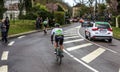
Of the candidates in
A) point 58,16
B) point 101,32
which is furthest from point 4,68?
point 58,16

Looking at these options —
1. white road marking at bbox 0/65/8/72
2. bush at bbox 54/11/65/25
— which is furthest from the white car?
bush at bbox 54/11/65/25

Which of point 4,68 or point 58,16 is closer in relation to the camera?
point 4,68

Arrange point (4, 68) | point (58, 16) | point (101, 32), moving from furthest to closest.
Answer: point (58, 16) < point (101, 32) < point (4, 68)

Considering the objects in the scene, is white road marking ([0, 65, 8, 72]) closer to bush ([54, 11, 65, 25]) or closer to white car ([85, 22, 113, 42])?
white car ([85, 22, 113, 42])

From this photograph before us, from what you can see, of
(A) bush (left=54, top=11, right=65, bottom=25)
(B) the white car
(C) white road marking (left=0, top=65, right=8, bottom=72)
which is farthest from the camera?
(A) bush (left=54, top=11, right=65, bottom=25)

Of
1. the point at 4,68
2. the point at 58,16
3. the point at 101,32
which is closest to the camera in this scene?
the point at 4,68

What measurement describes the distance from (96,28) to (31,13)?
110ft

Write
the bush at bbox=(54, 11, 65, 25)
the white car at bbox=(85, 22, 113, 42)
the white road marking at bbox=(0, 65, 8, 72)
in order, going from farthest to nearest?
the bush at bbox=(54, 11, 65, 25)
the white car at bbox=(85, 22, 113, 42)
the white road marking at bbox=(0, 65, 8, 72)

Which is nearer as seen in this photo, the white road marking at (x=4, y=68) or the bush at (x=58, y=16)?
the white road marking at (x=4, y=68)

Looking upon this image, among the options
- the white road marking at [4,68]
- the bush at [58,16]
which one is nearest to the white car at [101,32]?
the white road marking at [4,68]

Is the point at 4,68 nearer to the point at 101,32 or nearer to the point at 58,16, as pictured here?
the point at 101,32

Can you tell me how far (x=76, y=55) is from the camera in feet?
61.5

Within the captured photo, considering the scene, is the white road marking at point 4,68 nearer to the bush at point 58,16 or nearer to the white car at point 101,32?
the white car at point 101,32

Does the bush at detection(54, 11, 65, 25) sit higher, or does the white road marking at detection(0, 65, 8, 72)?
the bush at detection(54, 11, 65, 25)
